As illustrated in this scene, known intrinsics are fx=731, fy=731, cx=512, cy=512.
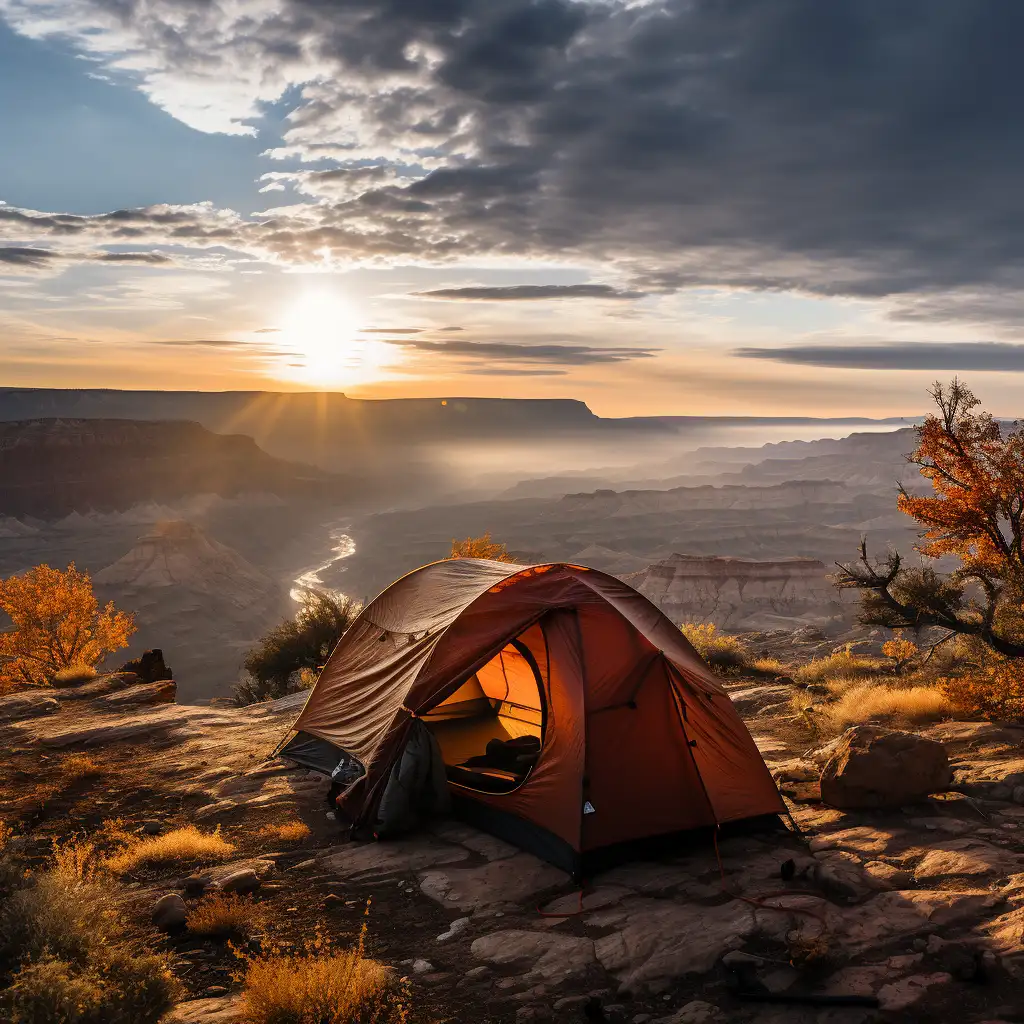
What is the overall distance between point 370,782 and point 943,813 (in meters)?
6.78

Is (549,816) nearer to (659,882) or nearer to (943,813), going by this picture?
(659,882)

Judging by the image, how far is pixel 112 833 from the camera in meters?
9.62

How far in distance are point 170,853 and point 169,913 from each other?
2.01 m

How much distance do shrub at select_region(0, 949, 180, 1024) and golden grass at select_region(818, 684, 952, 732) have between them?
35.5 feet

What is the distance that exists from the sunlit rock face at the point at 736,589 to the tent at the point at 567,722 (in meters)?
87.9

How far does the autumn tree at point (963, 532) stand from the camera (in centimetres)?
1475

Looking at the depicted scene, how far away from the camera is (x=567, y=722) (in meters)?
8.42

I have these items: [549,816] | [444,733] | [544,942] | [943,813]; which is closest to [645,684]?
[549,816]

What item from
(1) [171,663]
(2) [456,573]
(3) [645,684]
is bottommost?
(1) [171,663]

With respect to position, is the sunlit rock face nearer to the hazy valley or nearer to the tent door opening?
the hazy valley

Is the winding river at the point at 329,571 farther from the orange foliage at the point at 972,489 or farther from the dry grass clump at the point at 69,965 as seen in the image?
the dry grass clump at the point at 69,965

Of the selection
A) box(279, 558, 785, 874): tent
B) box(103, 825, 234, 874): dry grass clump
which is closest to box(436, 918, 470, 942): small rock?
box(279, 558, 785, 874): tent

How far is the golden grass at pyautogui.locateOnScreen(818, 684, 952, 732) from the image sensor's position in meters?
12.7

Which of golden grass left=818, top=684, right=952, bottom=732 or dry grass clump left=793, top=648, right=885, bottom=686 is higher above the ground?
golden grass left=818, top=684, right=952, bottom=732
